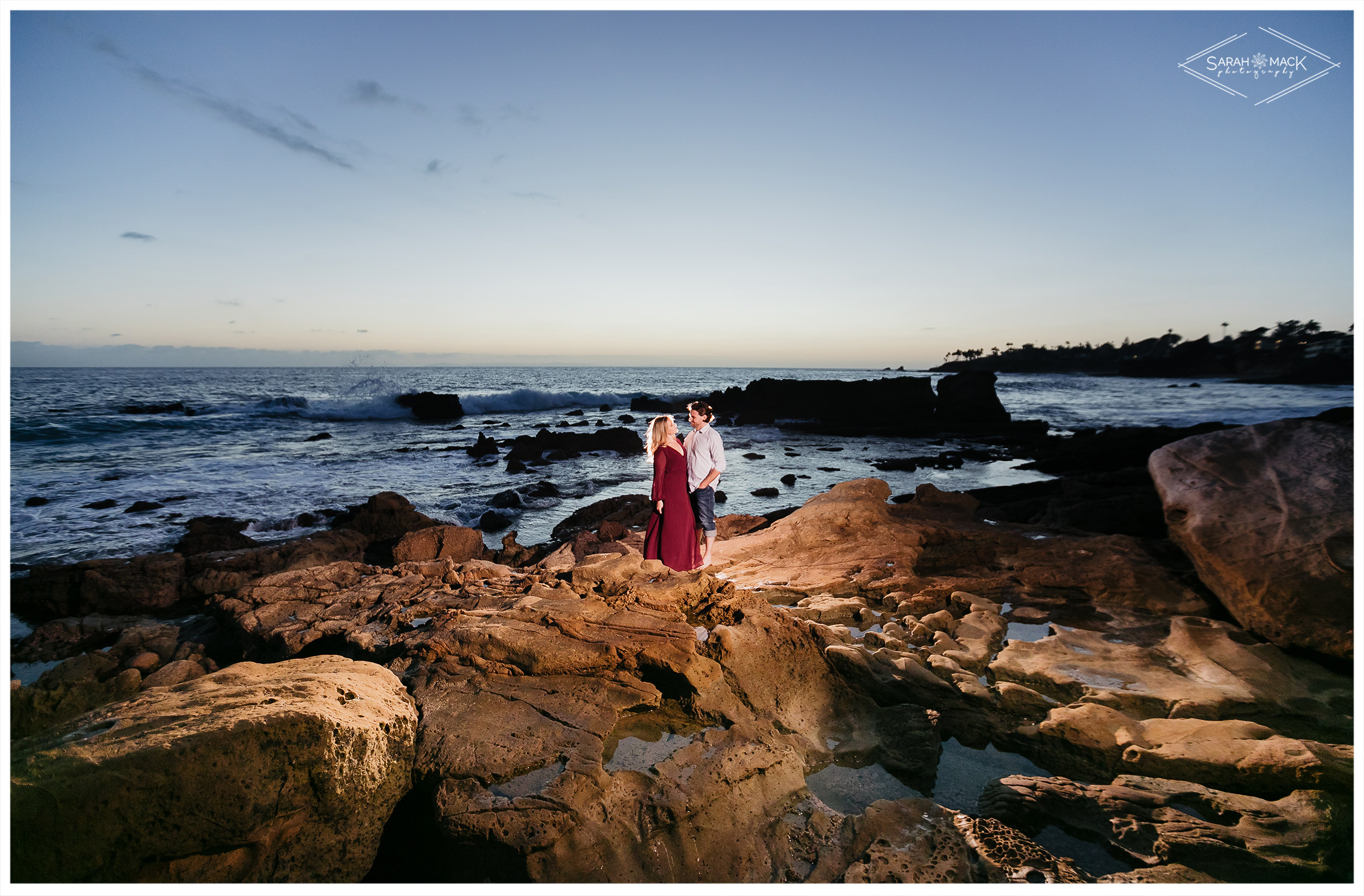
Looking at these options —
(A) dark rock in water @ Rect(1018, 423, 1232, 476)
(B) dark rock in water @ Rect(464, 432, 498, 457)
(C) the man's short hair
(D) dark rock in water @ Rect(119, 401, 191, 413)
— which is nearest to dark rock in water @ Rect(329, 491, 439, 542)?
(C) the man's short hair

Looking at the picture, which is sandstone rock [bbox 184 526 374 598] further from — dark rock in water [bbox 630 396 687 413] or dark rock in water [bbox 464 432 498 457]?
dark rock in water [bbox 630 396 687 413]

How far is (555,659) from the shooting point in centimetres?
378

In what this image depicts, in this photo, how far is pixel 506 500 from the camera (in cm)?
1227

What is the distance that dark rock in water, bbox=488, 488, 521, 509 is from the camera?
39.8 feet

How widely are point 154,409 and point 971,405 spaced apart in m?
42.7

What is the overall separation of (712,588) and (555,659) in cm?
180

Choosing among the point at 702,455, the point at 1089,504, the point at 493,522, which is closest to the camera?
the point at 702,455

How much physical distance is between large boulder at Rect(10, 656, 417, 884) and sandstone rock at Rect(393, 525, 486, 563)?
4598mm

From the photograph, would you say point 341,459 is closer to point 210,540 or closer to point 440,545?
point 210,540

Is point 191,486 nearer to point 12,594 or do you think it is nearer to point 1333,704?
point 12,594

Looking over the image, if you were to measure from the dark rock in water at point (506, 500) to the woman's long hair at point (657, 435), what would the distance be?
23.5 ft

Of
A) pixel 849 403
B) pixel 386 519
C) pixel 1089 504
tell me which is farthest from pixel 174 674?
pixel 849 403

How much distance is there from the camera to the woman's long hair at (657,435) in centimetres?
563

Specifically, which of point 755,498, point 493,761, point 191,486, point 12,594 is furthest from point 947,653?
point 191,486
